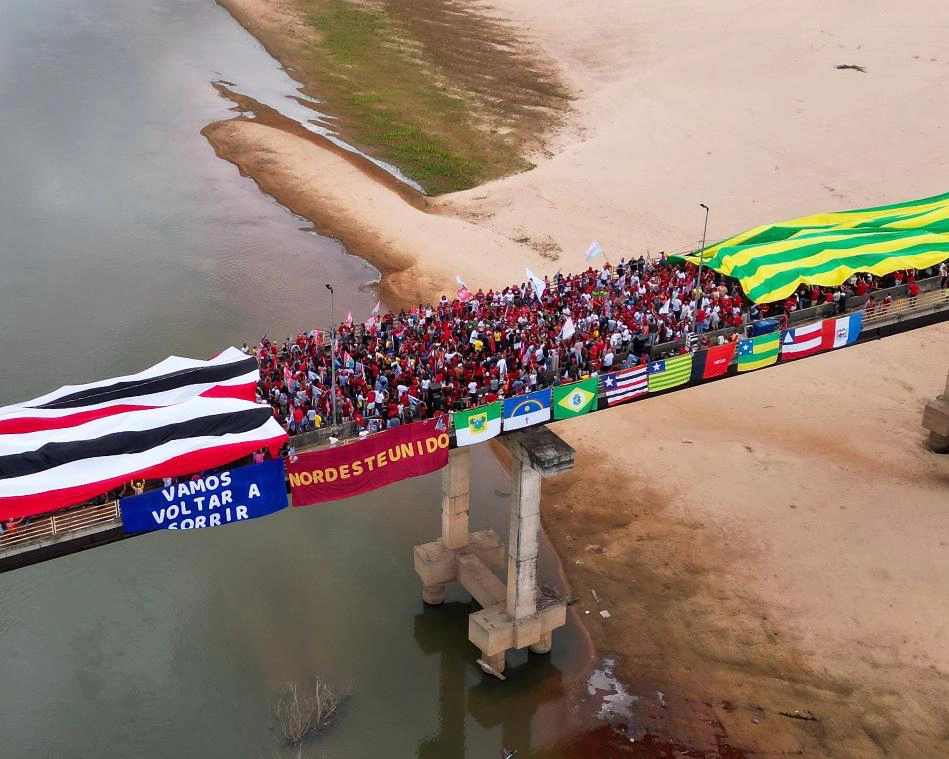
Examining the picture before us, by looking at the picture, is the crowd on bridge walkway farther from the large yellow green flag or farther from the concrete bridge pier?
the concrete bridge pier

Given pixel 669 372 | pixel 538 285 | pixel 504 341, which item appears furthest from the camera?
pixel 538 285

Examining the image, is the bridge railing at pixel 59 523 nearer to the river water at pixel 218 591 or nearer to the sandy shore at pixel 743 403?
the river water at pixel 218 591

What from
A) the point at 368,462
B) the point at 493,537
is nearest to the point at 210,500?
the point at 368,462

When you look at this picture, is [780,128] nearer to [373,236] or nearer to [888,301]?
[373,236]

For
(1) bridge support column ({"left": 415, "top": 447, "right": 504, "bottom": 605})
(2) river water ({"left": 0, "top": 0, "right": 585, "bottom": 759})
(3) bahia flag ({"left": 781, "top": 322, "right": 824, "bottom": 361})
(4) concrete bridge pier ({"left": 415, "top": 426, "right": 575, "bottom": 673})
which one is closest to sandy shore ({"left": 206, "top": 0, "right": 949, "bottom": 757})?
(4) concrete bridge pier ({"left": 415, "top": 426, "right": 575, "bottom": 673})

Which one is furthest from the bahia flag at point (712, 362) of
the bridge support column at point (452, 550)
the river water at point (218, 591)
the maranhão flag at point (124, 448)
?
the maranhão flag at point (124, 448)

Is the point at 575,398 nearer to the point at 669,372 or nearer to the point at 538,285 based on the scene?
the point at 669,372

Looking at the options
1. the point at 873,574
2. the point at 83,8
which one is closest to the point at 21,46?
the point at 83,8
